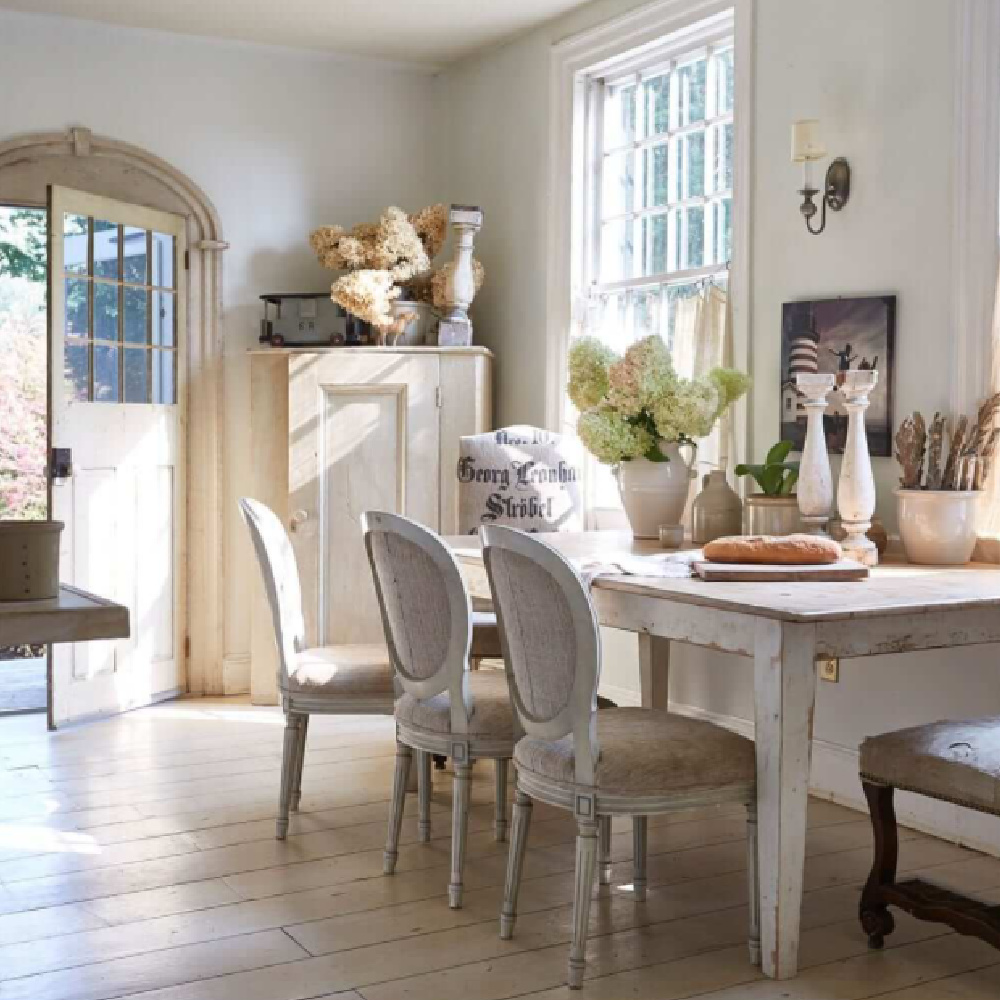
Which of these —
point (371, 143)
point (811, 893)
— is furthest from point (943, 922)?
point (371, 143)

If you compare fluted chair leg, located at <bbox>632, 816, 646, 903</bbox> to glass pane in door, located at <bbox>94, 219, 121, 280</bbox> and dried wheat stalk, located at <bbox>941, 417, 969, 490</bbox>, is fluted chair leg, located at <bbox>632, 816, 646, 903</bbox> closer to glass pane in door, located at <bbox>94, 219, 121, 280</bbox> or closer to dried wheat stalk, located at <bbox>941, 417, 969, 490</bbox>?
dried wheat stalk, located at <bbox>941, 417, 969, 490</bbox>

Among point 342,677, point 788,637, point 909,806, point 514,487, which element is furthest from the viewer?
point 514,487

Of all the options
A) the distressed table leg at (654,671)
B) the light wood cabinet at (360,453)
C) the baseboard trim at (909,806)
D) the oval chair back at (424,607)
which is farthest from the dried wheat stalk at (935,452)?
the light wood cabinet at (360,453)

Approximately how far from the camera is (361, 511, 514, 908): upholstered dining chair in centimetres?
322

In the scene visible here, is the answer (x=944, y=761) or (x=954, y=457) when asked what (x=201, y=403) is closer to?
(x=954, y=457)

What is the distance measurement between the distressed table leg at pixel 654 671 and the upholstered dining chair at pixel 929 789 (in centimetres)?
134

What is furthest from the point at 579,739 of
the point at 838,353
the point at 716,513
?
the point at 838,353

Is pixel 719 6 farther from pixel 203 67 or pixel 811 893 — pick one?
pixel 811 893

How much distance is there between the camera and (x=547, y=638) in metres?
2.85

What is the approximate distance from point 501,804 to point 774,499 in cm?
118

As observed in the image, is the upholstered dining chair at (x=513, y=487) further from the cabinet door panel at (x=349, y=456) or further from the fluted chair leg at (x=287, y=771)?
the fluted chair leg at (x=287, y=771)

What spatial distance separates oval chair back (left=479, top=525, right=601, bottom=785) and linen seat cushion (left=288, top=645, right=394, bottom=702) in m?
0.86

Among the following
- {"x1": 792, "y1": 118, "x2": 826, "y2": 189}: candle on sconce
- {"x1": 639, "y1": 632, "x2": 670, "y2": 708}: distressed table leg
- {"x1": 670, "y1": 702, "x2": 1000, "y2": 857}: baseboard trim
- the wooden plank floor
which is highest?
{"x1": 792, "y1": 118, "x2": 826, "y2": 189}: candle on sconce

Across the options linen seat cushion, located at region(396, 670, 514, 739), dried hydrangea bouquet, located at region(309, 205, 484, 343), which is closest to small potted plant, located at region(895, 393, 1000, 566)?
linen seat cushion, located at region(396, 670, 514, 739)
